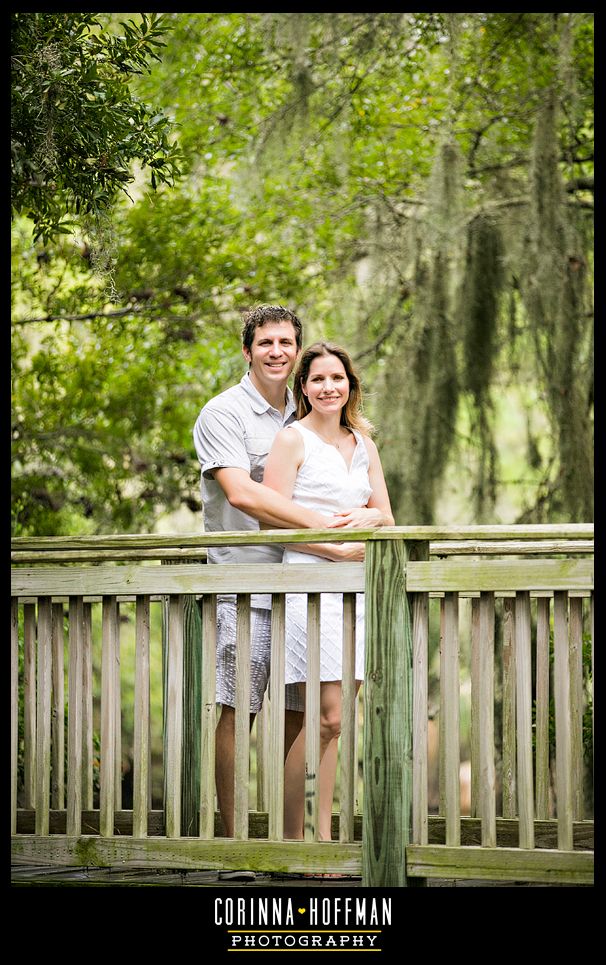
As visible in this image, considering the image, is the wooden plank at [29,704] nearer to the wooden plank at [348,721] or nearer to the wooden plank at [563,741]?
the wooden plank at [348,721]

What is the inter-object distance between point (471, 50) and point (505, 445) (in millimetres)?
7250

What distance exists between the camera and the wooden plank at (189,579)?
258 cm

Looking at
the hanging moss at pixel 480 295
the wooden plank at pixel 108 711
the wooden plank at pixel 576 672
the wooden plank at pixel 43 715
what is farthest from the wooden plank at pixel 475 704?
the hanging moss at pixel 480 295

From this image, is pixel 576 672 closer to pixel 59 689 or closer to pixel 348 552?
pixel 348 552

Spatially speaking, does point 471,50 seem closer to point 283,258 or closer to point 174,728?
point 283,258

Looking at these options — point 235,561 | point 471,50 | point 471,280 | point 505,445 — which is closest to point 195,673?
point 235,561

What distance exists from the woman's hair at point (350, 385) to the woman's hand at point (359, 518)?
0.31 m

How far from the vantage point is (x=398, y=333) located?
7.06m

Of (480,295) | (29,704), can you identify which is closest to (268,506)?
(29,704)

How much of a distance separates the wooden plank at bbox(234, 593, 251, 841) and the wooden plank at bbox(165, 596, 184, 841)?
15 centimetres

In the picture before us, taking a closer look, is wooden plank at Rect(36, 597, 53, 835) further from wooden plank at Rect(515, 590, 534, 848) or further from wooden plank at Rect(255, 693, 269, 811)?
wooden plank at Rect(515, 590, 534, 848)

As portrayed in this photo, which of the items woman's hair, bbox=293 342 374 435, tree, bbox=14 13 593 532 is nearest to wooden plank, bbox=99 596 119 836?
woman's hair, bbox=293 342 374 435

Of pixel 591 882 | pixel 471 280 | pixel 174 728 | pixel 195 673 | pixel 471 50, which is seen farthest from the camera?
pixel 471 50
